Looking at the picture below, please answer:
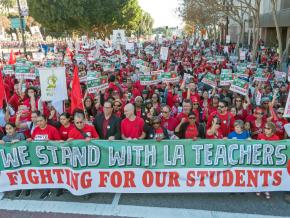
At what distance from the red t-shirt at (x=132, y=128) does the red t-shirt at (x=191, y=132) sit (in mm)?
851

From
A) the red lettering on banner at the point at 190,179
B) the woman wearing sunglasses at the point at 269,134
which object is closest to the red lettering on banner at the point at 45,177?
the red lettering on banner at the point at 190,179

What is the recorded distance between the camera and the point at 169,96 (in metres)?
9.30

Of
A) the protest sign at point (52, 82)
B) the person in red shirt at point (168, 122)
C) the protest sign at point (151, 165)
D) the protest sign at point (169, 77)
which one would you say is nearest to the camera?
the protest sign at point (151, 165)

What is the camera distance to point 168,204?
17.7 ft

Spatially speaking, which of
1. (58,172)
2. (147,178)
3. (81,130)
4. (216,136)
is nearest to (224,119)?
(216,136)

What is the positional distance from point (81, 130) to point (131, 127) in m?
0.88

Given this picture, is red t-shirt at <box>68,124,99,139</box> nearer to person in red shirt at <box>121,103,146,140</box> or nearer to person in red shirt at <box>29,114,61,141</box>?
person in red shirt at <box>29,114,61,141</box>

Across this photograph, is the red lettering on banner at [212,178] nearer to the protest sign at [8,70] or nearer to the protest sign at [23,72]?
the protest sign at [23,72]

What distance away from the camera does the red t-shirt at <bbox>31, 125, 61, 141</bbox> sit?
5645 mm

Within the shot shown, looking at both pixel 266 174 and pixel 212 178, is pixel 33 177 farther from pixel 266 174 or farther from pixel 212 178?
pixel 266 174

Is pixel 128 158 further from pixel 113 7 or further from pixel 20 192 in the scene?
pixel 113 7

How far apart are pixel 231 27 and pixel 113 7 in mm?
28008

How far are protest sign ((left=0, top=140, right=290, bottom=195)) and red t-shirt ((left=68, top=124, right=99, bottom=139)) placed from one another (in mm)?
210

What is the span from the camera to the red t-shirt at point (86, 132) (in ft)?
18.4
